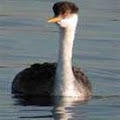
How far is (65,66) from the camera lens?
19656 millimetres

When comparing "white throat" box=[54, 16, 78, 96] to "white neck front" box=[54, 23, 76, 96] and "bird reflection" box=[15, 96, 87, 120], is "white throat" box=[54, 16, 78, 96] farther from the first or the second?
"bird reflection" box=[15, 96, 87, 120]

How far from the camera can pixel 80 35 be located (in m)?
25.9

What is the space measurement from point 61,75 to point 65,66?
0.64 feet

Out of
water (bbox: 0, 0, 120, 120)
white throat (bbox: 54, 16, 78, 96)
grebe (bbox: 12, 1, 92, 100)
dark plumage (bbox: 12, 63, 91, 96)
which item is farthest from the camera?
dark plumage (bbox: 12, 63, 91, 96)

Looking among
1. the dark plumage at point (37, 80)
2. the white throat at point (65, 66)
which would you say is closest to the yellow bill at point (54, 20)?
the white throat at point (65, 66)

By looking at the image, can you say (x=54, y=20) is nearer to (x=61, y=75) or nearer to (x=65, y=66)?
(x=65, y=66)

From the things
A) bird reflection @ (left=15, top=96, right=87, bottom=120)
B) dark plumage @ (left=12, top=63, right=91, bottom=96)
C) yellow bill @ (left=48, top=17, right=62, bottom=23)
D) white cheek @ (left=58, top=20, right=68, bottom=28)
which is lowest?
bird reflection @ (left=15, top=96, right=87, bottom=120)

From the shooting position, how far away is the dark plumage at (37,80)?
20.1 m

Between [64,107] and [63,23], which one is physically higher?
[63,23]

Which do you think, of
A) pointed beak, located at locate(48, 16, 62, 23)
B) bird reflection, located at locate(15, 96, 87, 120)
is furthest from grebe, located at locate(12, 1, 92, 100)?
bird reflection, located at locate(15, 96, 87, 120)

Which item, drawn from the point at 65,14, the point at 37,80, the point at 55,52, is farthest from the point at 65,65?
the point at 55,52

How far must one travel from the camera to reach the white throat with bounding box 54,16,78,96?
773 inches

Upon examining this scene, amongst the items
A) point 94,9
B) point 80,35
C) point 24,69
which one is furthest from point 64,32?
point 94,9

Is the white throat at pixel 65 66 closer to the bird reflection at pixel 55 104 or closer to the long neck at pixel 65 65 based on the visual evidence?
the long neck at pixel 65 65
